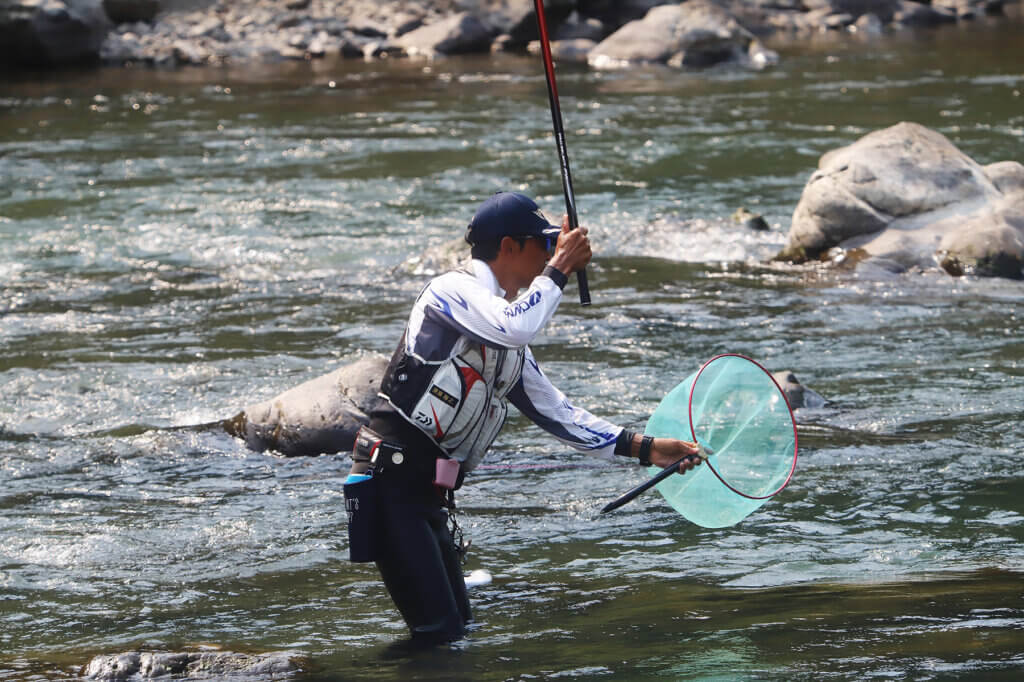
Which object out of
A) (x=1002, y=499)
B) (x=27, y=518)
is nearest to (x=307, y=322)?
(x=27, y=518)

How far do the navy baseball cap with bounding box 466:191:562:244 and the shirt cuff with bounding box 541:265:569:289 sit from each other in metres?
0.21

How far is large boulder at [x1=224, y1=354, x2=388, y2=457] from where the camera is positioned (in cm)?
834

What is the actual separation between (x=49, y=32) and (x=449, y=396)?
1170 inches

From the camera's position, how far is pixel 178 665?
4.83 meters

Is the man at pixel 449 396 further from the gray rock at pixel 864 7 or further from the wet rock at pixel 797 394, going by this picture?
the gray rock at pixel 864 7

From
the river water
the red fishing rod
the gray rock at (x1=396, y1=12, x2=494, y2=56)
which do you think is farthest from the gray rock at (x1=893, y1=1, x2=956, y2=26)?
the red fishing rod

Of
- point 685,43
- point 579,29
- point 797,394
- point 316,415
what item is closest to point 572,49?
point 579,29

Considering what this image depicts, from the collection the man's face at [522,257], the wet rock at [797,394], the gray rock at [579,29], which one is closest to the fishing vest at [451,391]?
the man's face at [522,257]

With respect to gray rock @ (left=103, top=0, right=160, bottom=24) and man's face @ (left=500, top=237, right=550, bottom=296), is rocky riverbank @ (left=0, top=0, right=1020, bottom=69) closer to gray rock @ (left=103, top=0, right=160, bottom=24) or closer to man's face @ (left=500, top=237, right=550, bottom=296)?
gray rock @ (left=103, top=0, right=160, bottom=24)

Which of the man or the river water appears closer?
the man

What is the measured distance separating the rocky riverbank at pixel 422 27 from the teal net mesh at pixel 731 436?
23.5 meters

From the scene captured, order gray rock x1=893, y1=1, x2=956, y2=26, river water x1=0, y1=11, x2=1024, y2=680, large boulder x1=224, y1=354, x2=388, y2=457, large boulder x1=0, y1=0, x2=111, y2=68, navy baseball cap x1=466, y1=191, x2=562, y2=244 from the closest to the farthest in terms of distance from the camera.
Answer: navy baseball cap x1=466, y1=191, x2=562, y2=244 → river water x1=0, y1=11, x2=1024, y2=680 → large boulder x1=224, y1=354, x2=388, y2=457 → large boulder x1=0, y1=0, x2=111, y2=68 → gray rock x1=893, y1=1, x2=956, y2=26

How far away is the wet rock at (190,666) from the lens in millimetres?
4766

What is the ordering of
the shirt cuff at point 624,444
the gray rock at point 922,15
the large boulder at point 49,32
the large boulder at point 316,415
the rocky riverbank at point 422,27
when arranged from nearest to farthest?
the shirt cuff at point 624,444, the large boulder at point 316,415, the rocky riverbank at point 422,27, the large boulder at point 49,32, the gray rock at point 922,15
